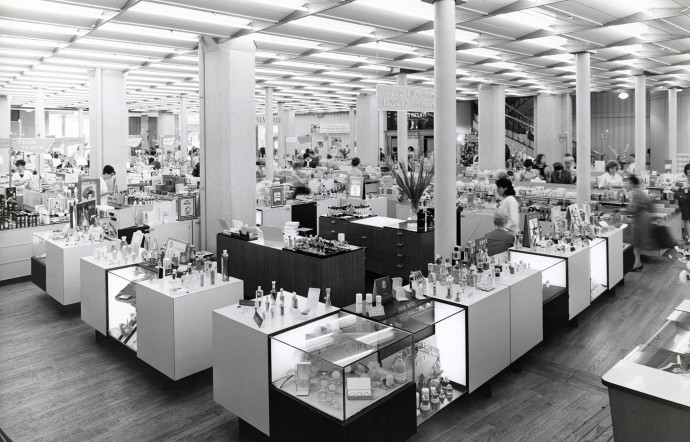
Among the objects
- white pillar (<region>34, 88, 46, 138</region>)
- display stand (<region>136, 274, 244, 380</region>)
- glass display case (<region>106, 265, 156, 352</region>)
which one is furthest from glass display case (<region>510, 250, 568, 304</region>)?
white pillar (<region>34, 88, 46, 138</region>)

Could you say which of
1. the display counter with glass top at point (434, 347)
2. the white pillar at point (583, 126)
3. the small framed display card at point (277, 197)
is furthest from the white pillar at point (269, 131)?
the display counter with glass top at point (434, 347)

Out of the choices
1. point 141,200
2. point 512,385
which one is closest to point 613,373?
point 512,385

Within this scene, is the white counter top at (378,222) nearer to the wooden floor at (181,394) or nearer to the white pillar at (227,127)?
the white pillar at (227,127)

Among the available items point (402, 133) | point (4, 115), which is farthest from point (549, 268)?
point (4, 115)

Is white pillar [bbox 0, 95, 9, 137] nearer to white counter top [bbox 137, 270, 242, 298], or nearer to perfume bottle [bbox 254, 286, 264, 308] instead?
white counter top [bbox 137, 270, 242, 298]

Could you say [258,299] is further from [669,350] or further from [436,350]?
[669,350]

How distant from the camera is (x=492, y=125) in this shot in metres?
17.1

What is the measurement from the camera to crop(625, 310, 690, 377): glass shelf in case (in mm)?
3086

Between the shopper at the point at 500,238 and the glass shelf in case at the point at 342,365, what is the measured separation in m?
3.03

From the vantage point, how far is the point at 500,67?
1292 cm

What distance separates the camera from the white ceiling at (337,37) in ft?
22.2

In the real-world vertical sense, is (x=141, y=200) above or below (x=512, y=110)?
below

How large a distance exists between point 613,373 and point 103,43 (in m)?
8.88

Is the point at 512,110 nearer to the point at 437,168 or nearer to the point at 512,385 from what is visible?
the point at 437,168
